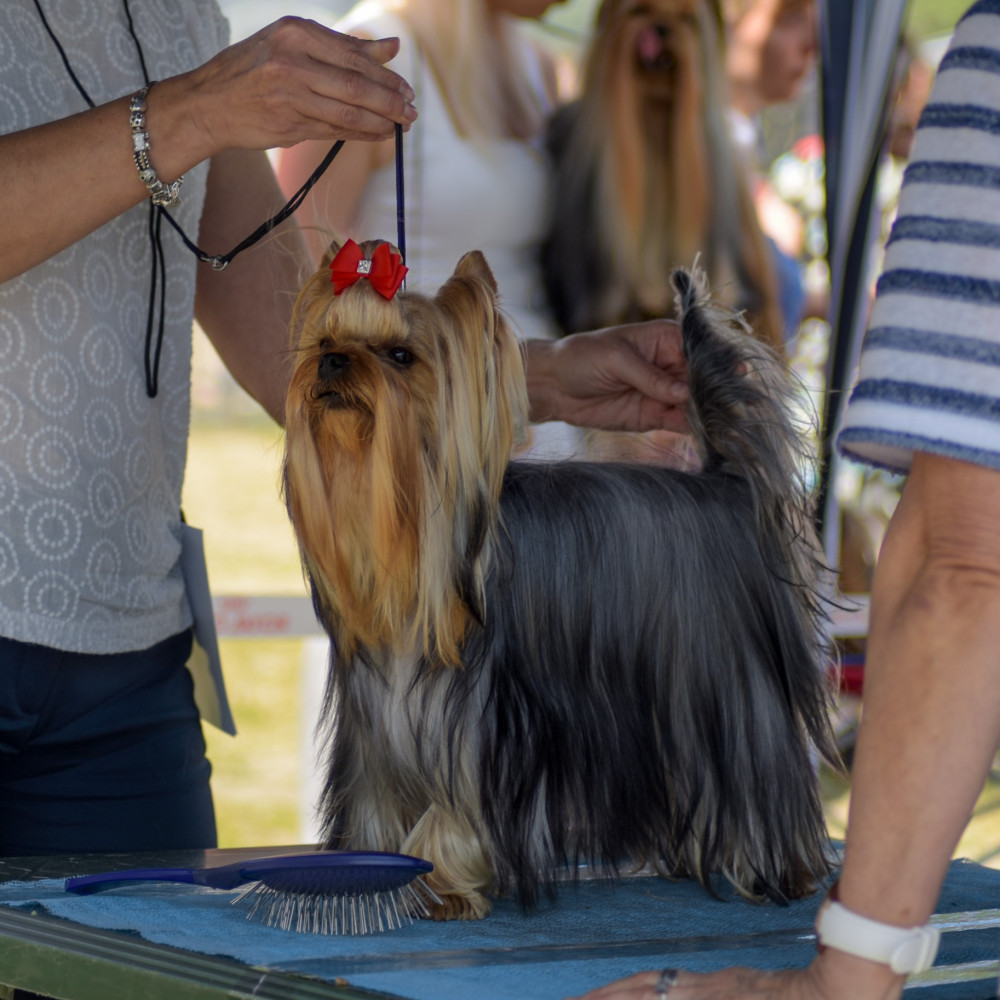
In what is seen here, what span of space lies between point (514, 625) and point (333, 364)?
1.17 feet

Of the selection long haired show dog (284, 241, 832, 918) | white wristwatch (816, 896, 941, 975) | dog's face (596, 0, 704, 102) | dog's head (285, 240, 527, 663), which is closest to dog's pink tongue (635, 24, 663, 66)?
dog's face (596, 0, 704, 102)

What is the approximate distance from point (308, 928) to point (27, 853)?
54 cm

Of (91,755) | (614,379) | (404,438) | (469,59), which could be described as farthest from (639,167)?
(91,755)

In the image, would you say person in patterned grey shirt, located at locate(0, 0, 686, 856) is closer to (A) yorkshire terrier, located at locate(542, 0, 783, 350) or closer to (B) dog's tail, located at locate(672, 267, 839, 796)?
(B) dog's tail, located at locate(672, 267, 839, 796)

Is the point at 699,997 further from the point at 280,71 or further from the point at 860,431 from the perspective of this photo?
the point at 280,71

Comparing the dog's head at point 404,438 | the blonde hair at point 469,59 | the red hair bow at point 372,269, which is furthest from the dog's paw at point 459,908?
the blonde hair at point 469,59

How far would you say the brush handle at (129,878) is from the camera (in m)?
1.32

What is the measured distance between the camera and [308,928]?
1.31 m

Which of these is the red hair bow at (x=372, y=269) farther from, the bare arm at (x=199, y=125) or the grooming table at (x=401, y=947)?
the grooming table at (x=401, y=947)

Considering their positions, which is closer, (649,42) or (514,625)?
(514,625)

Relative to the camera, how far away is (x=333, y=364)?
1.52m

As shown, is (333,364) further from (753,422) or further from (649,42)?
(649,42)

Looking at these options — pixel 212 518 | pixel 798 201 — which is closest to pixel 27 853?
pixel 798 201

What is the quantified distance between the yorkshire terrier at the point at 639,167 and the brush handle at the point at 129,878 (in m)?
2.07
